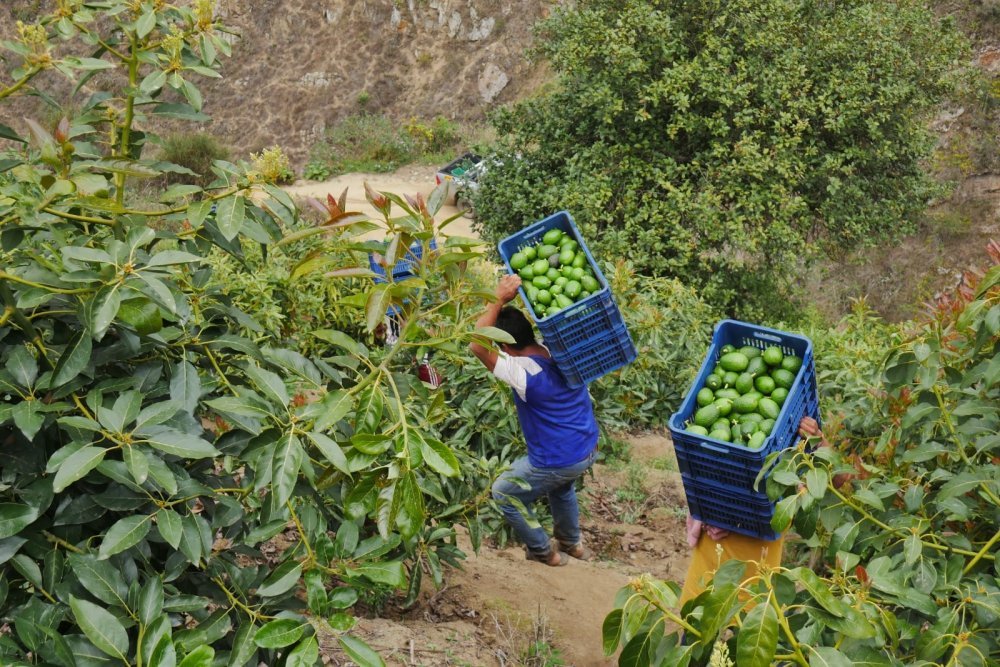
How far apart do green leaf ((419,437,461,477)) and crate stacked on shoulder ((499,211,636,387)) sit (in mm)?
1853

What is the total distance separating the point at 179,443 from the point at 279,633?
0.43 m

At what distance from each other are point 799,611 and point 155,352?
1.67m

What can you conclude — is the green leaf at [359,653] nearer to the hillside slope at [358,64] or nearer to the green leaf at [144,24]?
the green leaf at [144,24]

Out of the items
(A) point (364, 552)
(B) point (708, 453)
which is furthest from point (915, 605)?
(A) point (364, 552)

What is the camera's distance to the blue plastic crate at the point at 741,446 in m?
3.00

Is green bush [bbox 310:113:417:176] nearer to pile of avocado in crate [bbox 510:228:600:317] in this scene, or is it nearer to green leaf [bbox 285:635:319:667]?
pile of avocado in crate [bbox 510:228:600:317]

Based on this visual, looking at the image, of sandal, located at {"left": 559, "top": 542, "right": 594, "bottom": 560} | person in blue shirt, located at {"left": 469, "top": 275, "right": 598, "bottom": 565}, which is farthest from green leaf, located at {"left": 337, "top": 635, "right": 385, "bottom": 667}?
sandal, located at {"left": 559, "top": 542, "right": 594, "bottom": 560}

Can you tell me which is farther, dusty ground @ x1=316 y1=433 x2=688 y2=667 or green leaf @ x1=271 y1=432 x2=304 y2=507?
dusty ground @ x1=316 y1=433 x2=688 y2=667

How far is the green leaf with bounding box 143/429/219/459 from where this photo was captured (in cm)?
178

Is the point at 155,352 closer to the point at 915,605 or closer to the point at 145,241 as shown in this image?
the point at 145,241

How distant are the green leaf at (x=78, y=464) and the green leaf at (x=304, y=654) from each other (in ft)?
1.74

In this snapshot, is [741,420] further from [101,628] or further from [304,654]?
[101,628]

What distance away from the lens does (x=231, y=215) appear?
2.03m

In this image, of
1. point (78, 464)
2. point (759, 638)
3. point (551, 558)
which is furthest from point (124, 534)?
point (551, 558)
